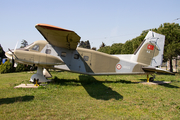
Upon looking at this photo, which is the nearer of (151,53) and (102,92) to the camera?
(102,92)

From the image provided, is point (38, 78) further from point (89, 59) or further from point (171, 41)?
point (171, 41)

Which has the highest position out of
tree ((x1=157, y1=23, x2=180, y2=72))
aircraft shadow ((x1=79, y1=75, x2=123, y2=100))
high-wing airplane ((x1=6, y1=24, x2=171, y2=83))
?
tree ((x1=157, y1=23, x2=180, y2=72))

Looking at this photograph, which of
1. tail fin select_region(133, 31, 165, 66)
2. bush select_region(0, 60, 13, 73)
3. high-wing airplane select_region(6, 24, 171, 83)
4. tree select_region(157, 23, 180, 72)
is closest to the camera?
high-wing airplane select_region(6, 24, 171, 83)

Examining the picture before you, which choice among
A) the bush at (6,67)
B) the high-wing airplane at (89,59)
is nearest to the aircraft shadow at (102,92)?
the high-wing airplane at (89,59)

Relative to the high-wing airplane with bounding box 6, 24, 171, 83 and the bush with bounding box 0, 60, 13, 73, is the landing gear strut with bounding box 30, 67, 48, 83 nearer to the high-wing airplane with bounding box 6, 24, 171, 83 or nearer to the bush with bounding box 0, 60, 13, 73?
the high-wing airplane with bounding box 6, 24, 171, 83

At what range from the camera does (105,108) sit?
495 cm

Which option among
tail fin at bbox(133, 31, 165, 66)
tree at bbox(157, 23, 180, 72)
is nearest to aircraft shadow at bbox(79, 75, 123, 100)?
tail fin at bbox(133, 31, 165, 66)

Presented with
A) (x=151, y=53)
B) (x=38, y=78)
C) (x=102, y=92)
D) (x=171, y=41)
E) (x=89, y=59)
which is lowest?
(x=102, y=92)

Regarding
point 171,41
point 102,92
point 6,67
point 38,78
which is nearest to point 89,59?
point 102,92

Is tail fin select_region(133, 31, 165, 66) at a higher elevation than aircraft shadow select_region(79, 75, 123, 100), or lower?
higher

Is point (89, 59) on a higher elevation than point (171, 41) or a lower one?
lower

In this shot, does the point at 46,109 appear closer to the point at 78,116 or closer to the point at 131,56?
the point at 78,116

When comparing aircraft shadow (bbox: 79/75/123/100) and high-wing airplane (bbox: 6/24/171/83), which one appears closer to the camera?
aircraft shadow (bbox: 79/75/123/100)

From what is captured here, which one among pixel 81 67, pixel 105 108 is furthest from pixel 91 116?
pixel 81 67
